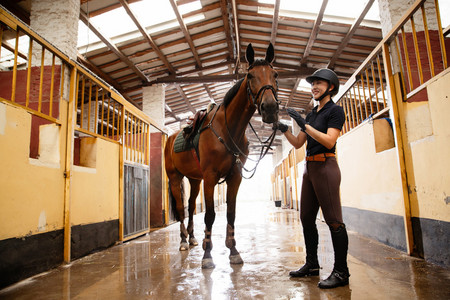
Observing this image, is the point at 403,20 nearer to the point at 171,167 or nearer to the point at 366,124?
the point at 366,124

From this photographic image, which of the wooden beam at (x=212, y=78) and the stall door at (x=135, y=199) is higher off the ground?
the wooden beam at (x=212, y=78)

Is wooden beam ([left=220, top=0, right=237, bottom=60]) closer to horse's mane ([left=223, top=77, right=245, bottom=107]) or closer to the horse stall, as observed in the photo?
the horse stall

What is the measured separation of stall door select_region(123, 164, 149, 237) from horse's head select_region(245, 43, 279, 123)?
301 cm

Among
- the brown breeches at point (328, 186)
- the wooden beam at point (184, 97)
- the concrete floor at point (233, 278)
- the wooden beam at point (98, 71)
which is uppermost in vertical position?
the wooden beam at point (184, 97)

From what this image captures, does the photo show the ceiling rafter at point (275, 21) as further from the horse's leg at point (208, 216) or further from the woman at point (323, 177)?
the horse's leg at point (208, 216)

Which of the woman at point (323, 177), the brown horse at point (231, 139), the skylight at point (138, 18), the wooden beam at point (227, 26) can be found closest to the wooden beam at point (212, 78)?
the wooden beam at point (227, 26)

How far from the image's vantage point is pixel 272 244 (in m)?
3.37

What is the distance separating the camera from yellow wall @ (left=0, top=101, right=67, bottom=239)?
6.86 ft

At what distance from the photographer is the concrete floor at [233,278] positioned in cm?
168

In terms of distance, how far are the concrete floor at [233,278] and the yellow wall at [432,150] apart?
505 mm

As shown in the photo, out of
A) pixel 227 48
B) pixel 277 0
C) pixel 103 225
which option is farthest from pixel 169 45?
pixel 103 225

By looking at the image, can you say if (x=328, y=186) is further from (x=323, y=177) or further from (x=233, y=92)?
(x=233, y=92)

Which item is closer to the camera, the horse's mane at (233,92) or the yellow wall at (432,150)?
the yellow wall at (432,150)

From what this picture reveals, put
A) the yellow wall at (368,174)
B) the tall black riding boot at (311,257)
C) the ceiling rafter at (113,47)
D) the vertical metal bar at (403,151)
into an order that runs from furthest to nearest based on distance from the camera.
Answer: the ceiling rafter at (113,47)
the yellow wall at (368,174)
the vertical metal bar at (403,151)
the tall black riding boot at (311,257)
